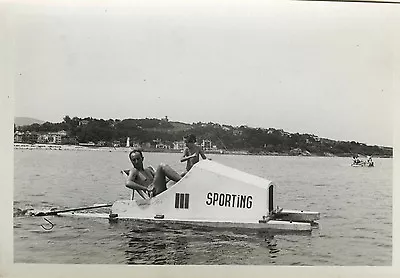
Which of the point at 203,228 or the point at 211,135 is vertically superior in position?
the point at 211,135

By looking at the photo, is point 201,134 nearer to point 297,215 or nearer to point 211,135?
point 211,135

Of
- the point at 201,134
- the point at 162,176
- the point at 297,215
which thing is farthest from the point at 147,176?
the point at 297,215

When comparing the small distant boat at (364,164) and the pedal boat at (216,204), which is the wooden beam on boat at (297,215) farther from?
the small distant boat at (364,164)

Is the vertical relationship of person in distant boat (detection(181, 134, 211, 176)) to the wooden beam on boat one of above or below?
above

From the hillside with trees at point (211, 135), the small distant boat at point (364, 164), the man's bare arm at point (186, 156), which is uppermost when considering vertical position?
the hillside with trees at point (211, 135)

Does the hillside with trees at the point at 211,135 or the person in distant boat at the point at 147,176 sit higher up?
the hillside with trees at the point at 211,135

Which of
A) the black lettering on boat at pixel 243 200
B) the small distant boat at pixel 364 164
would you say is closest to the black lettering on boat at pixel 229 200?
the black lettering on boat at pixel 243 200

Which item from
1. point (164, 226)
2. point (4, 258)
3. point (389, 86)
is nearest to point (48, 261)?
point (4, 258)

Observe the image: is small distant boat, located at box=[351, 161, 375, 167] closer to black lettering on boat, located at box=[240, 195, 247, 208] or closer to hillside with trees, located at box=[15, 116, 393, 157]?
hillside with trees, located at box=[15, 116, 393, 157]

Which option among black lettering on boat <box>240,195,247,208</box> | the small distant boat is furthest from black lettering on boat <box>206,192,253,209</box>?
the small distant boat
